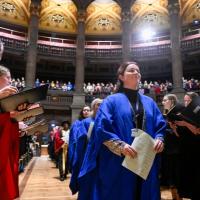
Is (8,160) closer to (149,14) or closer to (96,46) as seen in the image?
(96,46)

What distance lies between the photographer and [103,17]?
2642cm

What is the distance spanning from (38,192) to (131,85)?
11.4ft

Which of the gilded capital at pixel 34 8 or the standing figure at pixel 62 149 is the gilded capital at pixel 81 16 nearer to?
the gilded capital at pixel 34 8

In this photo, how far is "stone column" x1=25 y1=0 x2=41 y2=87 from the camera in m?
20.0

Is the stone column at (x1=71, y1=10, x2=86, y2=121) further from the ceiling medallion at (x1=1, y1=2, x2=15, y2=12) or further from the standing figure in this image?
the standing figure

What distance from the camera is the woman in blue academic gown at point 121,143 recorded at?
2273mm

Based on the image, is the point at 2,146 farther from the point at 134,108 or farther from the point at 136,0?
the point at 136,0

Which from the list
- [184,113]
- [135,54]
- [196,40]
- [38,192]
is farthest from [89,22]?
[184,113]

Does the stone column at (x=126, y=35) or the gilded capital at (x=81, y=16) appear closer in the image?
the stone column at (x=126, y=35)

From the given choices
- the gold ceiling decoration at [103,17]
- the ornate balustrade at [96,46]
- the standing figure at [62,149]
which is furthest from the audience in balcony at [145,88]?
the standing figure at [62,149]

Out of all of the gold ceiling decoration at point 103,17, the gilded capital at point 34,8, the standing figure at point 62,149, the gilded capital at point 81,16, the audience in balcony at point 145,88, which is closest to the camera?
the standing figure at point 62,149

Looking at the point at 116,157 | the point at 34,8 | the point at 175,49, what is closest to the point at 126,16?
the point at 175,49

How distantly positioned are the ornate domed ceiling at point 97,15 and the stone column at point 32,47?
8.87ft

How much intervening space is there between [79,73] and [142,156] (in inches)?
758
